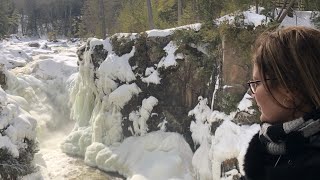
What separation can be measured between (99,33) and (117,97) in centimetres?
1782

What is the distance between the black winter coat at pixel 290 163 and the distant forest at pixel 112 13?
31.5ft

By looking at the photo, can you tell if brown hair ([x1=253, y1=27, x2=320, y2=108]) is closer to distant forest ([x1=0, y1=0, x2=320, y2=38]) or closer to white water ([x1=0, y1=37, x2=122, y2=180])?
distant forest ([x1=0, y1=0, x2=320, y2=38])

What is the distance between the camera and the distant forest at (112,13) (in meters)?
12.9

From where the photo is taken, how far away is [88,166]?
13164mm

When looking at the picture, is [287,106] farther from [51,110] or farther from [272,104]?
[51,110]

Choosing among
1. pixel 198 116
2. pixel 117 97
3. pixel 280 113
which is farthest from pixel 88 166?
pixel 280 113

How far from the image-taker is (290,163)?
3.84 ft

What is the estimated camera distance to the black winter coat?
3.70 ft

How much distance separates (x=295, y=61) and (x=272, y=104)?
199mm

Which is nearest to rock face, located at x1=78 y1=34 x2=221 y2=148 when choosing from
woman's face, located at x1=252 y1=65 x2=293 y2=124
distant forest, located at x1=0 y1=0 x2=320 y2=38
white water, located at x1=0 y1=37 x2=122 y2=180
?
distant forest, located at x1=0 y1=0 x2=320 y2=38

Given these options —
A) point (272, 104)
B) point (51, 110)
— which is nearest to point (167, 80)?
point (51, 110)

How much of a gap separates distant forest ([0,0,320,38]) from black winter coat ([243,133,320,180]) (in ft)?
31.5

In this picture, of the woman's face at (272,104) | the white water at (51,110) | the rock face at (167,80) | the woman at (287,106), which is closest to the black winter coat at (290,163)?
the woman at (287,106)

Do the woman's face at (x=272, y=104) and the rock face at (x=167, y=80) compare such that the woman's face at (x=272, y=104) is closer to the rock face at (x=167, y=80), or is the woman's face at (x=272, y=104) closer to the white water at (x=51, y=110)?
the white water at (x=51, y=110)
